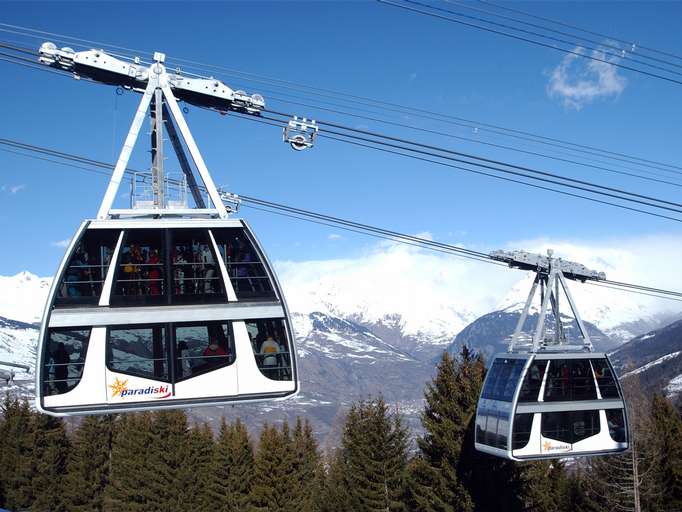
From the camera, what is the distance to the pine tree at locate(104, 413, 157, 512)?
55625mm

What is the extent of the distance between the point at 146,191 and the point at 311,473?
4734cm

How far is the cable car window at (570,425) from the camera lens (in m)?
25.7

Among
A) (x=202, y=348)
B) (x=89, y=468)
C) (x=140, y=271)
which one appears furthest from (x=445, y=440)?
(x=89, y=468)

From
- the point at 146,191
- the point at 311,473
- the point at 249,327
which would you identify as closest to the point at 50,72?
the point at 146,191

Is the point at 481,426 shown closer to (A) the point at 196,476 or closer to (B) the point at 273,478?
(B) the point at 273,478

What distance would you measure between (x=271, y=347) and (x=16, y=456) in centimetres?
6037

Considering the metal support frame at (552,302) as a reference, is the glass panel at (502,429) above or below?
below

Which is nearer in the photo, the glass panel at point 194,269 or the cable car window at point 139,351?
the cable car window at point 139,351

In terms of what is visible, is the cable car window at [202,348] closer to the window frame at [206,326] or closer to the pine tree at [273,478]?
the window frame at [206,326]

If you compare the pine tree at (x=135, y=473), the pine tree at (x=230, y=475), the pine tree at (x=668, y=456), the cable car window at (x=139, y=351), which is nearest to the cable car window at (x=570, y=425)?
the cable car window at (x=139, y=351)

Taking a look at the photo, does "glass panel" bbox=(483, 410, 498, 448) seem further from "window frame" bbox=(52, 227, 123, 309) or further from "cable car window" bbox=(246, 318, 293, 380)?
"window frame" bbox=(52, 227, 123, 309)

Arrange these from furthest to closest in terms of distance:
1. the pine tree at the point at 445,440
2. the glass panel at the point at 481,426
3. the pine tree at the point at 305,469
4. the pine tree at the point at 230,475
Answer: the pine tree at the point at 230,475 → the pine tree at the point at 305,469 → the pine tree at the point at 445,440 → the glass panel at the point at 481,426

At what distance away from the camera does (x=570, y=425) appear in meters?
26.0

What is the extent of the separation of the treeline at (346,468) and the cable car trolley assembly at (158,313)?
26252 mm
